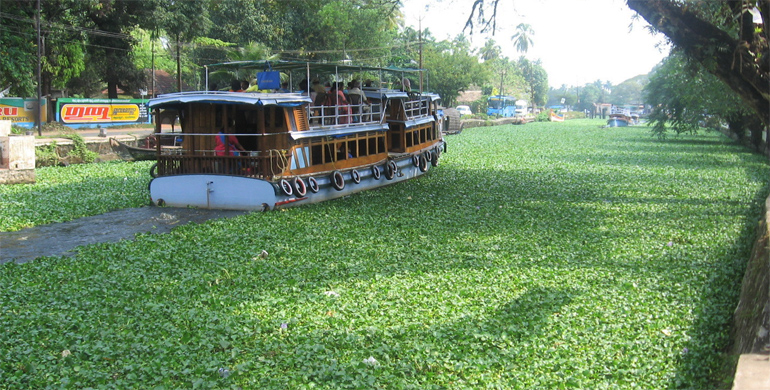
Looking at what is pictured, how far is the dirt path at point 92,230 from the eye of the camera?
11227 millimetres

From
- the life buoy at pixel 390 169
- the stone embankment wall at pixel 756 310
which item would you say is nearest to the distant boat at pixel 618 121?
the life buoy at pixel 390 169

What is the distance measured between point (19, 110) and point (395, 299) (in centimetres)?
2789

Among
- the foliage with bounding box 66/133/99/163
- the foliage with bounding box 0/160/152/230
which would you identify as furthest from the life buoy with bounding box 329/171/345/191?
the foliage with bounding box 66/133/99/163

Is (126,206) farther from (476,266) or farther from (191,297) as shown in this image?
(476,266)

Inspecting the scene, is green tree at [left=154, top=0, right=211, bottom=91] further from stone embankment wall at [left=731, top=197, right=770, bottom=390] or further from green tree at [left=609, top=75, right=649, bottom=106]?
green tree at [left=609, top=75, right=649, bottom=106]

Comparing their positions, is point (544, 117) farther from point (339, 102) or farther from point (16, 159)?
point (16, 159)

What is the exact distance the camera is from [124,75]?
39344 mm

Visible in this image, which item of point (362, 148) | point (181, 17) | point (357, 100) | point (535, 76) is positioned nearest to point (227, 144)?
point (362, 148)

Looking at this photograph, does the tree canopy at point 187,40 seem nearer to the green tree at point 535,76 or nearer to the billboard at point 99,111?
the billboard at point 99,111

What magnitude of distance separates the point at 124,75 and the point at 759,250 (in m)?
38.1

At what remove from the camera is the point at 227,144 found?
14.9 meters

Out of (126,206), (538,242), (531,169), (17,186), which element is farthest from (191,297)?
(531,169)

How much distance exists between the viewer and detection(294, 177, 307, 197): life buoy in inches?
588

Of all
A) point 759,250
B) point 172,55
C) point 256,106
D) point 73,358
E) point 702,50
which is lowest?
point 73,358
